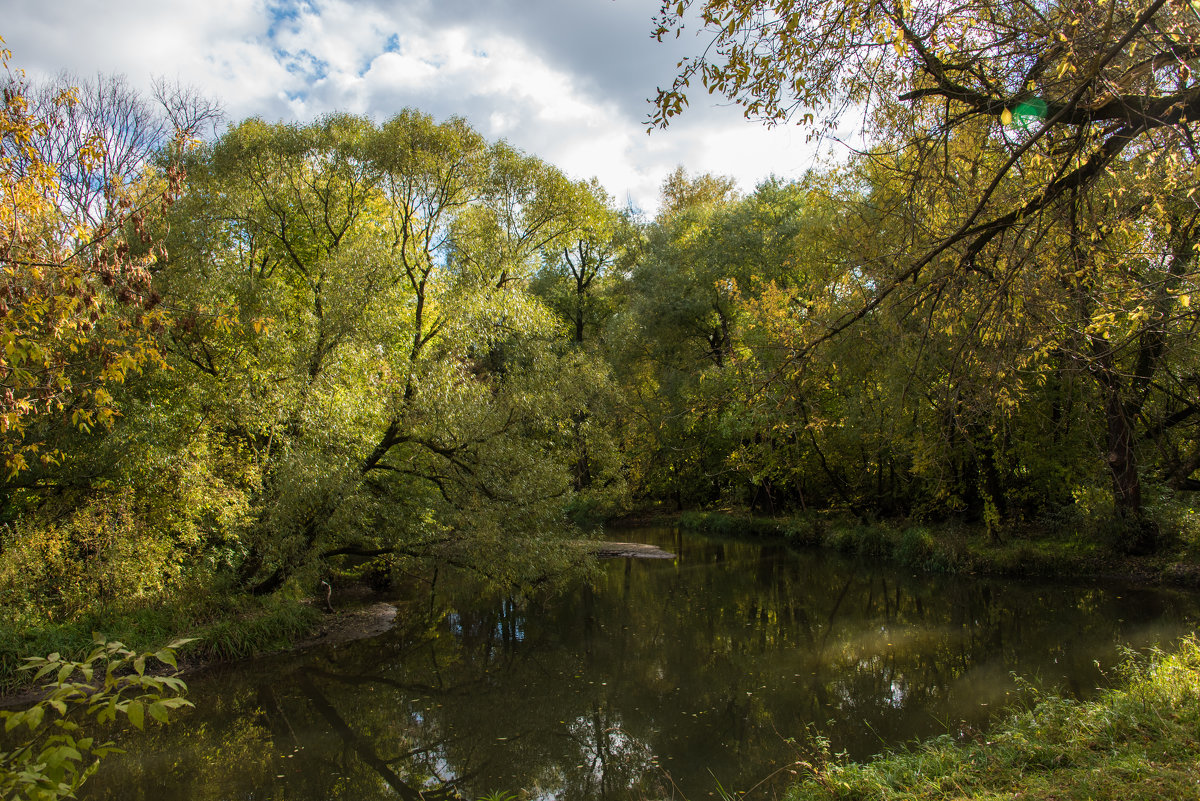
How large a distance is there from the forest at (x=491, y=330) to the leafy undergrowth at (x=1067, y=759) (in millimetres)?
1943

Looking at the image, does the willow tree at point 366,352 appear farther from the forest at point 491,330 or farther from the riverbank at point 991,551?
the riverbank at point 991,551

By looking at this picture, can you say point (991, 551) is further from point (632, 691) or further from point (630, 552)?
point (632, 691)

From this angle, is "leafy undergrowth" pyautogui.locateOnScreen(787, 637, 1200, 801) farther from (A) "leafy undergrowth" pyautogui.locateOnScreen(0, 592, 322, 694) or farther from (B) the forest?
(A) "leafy undergrowth" pyautogui.locateOnScreen(0, 592, 322, 694)

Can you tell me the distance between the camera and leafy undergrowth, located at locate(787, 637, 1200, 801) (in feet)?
12.5

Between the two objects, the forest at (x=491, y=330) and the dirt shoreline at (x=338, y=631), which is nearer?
the forest at (x=491, y=330)

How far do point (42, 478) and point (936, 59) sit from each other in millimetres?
11543

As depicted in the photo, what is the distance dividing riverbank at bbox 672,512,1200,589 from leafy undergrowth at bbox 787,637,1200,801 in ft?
22.3

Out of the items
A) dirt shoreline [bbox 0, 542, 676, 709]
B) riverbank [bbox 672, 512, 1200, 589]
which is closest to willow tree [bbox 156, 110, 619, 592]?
dirt shoreline [bbox 0, 542, 676, 709]

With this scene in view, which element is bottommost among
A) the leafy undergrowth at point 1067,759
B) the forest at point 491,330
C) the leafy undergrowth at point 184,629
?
the leafy undergrowth at point 184,629

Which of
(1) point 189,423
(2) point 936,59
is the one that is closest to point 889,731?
(2) point 936,59

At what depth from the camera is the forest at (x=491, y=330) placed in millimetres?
4426

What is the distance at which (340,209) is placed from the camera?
14.0 meters

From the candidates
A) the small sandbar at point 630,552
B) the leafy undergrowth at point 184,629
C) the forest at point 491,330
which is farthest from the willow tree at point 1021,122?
the small sandbar at point 630,552

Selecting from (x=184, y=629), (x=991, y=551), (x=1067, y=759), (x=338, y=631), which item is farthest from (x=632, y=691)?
(x=991, y=551)
